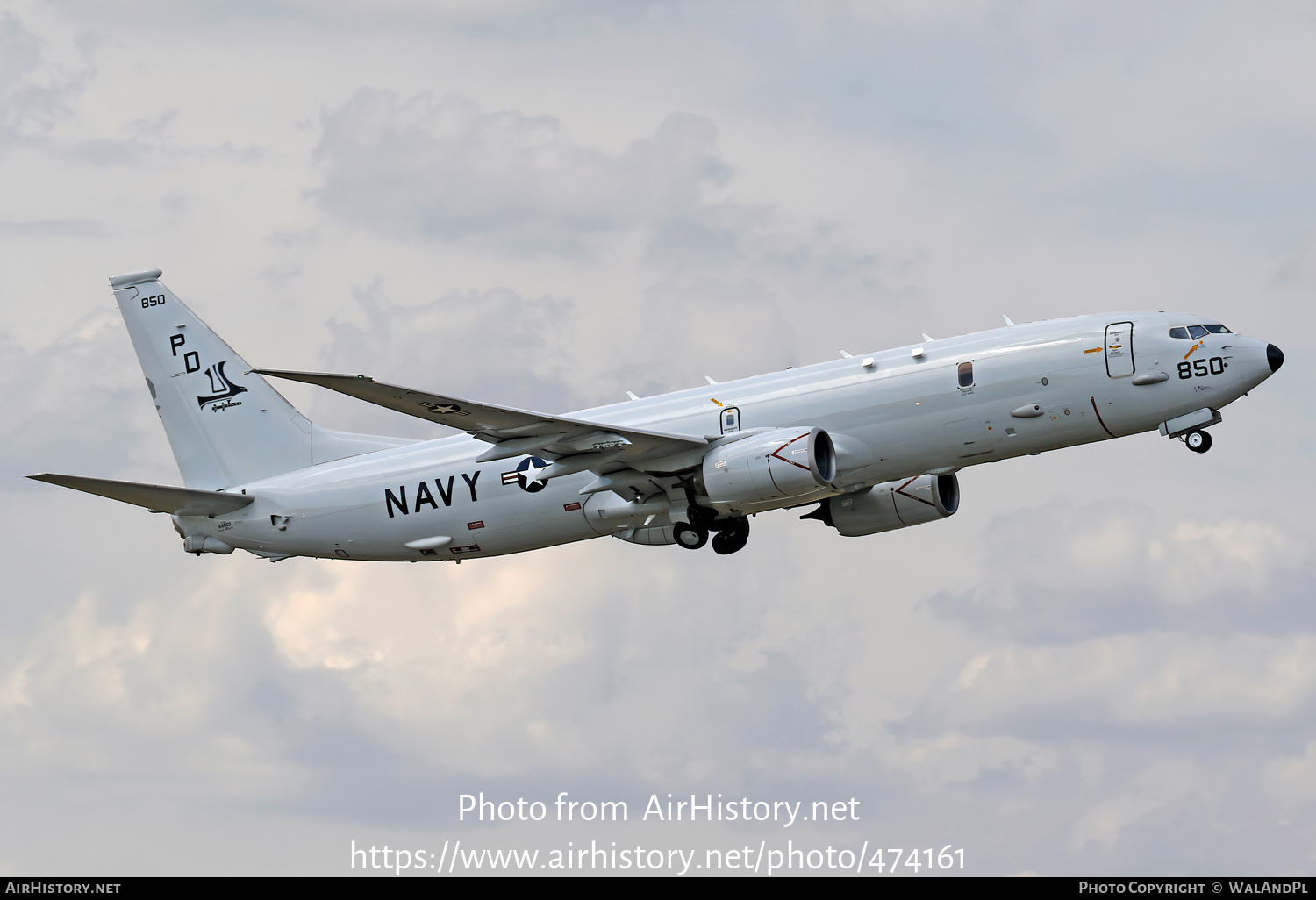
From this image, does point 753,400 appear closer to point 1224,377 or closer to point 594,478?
point 594,478

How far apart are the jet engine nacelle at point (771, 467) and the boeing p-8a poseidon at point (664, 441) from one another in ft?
0.18

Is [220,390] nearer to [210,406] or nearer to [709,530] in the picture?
[210,406]

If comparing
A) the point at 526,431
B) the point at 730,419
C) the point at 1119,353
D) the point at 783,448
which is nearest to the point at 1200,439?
the point at 1119,353

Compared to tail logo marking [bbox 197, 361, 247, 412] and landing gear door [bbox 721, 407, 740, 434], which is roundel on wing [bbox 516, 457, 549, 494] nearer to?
landing gear door [bbox 721, 407, 740, 434]

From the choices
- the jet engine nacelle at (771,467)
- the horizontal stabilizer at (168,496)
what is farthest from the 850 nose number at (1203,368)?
the horizontal stabilizer at (168,496)

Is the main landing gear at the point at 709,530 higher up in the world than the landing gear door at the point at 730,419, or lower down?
lower down

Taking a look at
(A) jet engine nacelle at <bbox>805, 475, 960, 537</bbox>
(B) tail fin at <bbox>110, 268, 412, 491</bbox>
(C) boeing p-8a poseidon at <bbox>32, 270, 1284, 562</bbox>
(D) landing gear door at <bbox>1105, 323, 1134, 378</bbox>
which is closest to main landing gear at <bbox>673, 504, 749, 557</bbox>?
(C) boeing p-8a poseidon at <bbox>32, 270, 1284, 562</bbox>

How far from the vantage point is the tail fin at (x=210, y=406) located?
55.3 m

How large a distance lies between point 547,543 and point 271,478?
9.98 meters

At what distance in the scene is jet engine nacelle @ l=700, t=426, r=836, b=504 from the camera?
147 ft

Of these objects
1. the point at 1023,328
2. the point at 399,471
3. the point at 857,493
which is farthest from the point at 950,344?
the point at 399,471

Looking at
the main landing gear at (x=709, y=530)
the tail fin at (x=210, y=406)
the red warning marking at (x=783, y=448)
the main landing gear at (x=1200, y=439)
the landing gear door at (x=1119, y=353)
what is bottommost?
the main landing gear at (x=709, y=530)

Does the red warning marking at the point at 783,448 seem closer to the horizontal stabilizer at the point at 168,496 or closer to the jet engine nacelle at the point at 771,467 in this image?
the jet engine nacelle at the point at 771,467

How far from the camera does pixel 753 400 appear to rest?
47656 mm
